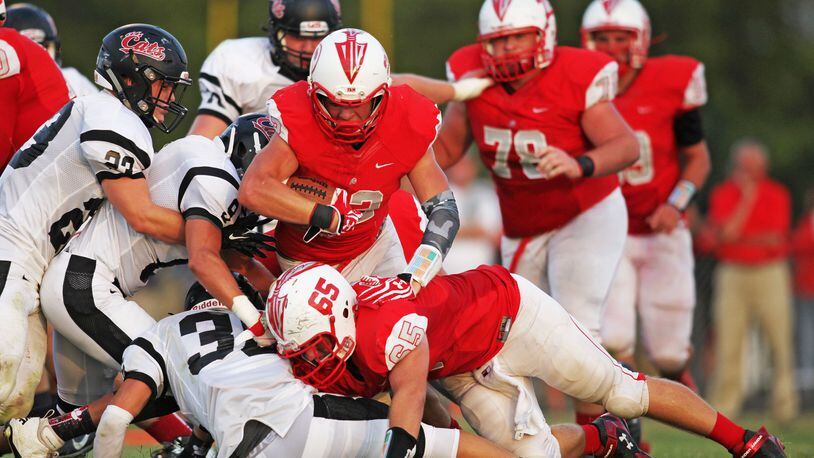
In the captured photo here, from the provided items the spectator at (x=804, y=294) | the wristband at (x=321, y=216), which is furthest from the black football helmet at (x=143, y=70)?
the spectator at (x=804, y=294)

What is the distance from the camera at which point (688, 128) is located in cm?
747

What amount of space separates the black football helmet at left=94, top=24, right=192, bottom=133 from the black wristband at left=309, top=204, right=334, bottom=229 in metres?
0.85

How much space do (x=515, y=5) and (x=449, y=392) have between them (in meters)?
2.18

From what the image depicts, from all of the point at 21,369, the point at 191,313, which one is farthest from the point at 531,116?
the point at 21,369

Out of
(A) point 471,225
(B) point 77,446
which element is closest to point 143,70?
(B) point 77,446

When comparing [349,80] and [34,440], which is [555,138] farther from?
[34,440]

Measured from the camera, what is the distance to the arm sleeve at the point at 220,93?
654cm

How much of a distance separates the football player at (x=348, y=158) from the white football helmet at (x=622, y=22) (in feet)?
7.98

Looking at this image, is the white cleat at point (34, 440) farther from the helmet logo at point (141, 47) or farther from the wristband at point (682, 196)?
the wristband at point (682, 196)

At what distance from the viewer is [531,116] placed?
20.9 ft

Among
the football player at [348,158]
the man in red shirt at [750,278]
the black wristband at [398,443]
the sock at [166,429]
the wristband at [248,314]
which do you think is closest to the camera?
the black wristband at [398,443]

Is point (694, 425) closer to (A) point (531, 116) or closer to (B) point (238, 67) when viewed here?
(A) point (531, 116)

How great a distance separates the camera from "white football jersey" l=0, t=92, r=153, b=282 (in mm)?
4988

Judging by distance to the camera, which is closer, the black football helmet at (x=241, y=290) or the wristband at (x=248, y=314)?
the wristband at (x=248, y=314)
